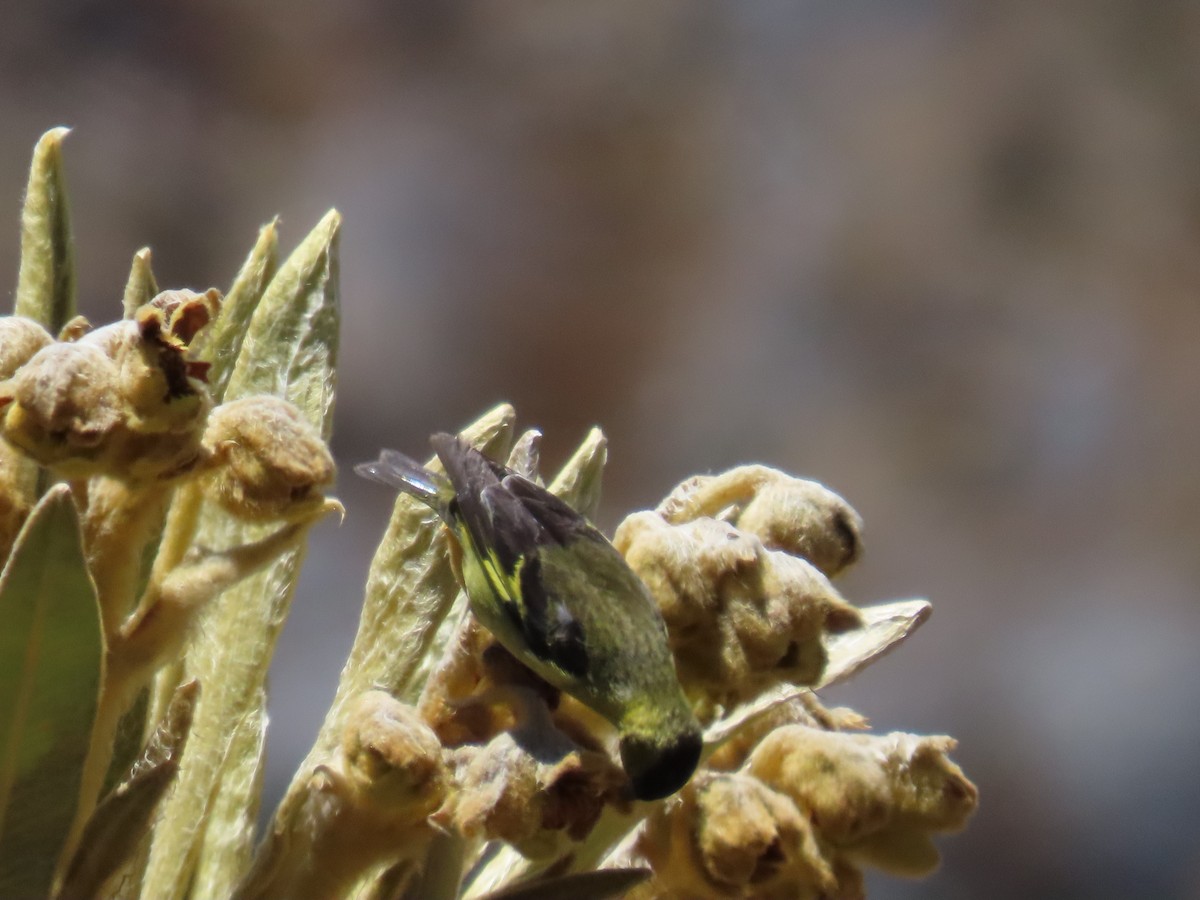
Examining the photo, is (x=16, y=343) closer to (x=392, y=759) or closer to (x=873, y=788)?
(x=392, y=759)

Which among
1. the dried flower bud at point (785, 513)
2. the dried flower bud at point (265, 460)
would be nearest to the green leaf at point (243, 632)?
the dried flower bud at point (265, 460)

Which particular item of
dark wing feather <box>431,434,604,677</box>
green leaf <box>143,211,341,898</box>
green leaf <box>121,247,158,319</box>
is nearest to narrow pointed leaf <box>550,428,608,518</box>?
dark wing feather <box>431,434,604,677</box>

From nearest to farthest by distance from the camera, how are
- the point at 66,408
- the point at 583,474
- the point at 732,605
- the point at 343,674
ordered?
the point at 66,408
the point at 732,605
the point at 343,674
the point at 583,474

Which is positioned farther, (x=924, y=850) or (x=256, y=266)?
(x=256, y=266)

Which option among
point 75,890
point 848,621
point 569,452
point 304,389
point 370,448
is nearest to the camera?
point 75,890

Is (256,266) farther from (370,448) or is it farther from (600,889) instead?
(370,448)

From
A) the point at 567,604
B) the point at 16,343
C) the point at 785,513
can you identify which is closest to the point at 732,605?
the point at 785,513

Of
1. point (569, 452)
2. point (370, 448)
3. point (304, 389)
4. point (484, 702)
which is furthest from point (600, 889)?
point (569, 452)

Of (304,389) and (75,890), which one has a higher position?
(304,389)
